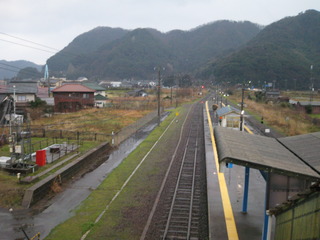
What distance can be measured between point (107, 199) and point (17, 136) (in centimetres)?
629

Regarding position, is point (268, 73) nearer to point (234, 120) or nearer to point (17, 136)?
point (234, 120)

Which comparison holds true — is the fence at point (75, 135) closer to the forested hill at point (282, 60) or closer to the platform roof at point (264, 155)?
the platform roof at point (264, 155)

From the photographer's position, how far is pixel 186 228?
10.4m

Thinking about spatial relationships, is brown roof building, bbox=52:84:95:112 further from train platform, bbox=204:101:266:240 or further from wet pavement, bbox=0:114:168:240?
train platform, bbox=204:101:266:240

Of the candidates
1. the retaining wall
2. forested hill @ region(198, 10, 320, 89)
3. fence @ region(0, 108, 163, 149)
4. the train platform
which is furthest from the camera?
forested hill @ region(198, 10, 320, 89)

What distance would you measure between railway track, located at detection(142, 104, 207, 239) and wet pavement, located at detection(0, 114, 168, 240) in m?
3.46

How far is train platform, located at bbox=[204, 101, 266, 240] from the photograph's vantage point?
984cm

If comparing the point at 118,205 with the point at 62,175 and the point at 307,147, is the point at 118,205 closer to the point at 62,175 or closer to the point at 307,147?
the point at 62,175

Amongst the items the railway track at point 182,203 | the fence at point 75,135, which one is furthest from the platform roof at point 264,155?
the fence at point 75,135

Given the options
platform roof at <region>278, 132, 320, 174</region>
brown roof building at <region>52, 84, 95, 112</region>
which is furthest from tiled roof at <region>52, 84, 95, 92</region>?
platform roof at <region>278, 132, 320, 174</region>

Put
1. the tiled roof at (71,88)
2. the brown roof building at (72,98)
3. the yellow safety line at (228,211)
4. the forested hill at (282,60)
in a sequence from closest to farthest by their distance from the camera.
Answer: the yellow safety line at (228,211), the brown roof building at (72,98), the tiled roof at (71,88), the forested hill at (282,60)

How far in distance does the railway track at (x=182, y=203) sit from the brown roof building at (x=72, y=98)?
26.7 metres

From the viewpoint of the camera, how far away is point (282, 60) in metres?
118

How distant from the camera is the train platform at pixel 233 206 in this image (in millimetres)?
9836
